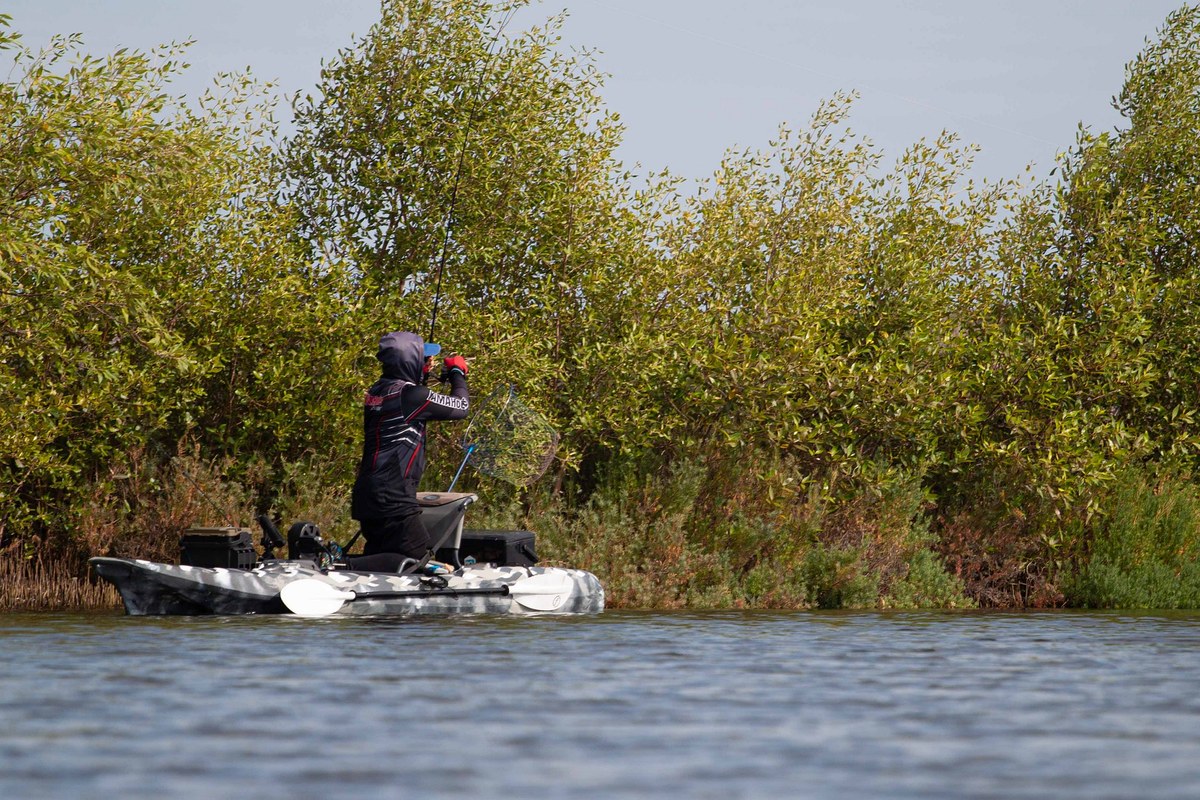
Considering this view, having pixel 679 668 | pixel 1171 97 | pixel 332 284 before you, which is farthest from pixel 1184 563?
pixel 679 668

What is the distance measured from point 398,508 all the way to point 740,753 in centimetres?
860

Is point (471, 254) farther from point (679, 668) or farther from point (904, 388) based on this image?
point (679, 668)

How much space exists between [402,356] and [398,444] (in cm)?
83

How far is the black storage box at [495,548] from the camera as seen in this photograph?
1645cm

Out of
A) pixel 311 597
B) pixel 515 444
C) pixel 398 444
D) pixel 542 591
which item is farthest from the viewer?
pixel 515 444

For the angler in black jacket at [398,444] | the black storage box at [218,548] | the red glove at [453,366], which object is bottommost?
the black storage box at [218,548]

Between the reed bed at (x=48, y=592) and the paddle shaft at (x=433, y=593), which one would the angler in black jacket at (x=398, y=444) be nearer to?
the paddle shaft at (x=433, y=593)

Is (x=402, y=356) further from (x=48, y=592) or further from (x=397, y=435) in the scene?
(x=48, y=592)

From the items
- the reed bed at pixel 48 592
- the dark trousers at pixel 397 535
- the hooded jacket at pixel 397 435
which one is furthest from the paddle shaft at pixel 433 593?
the reed bed at pixel 48 592

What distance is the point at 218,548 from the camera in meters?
14.7

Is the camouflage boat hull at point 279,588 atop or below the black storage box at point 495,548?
below

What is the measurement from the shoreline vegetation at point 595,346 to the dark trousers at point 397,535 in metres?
4.10

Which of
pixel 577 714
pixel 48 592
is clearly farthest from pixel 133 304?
pixel 577 714

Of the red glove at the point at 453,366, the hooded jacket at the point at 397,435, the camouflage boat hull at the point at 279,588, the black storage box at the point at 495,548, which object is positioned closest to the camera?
the camouflage boat hull at the point at 279,588
